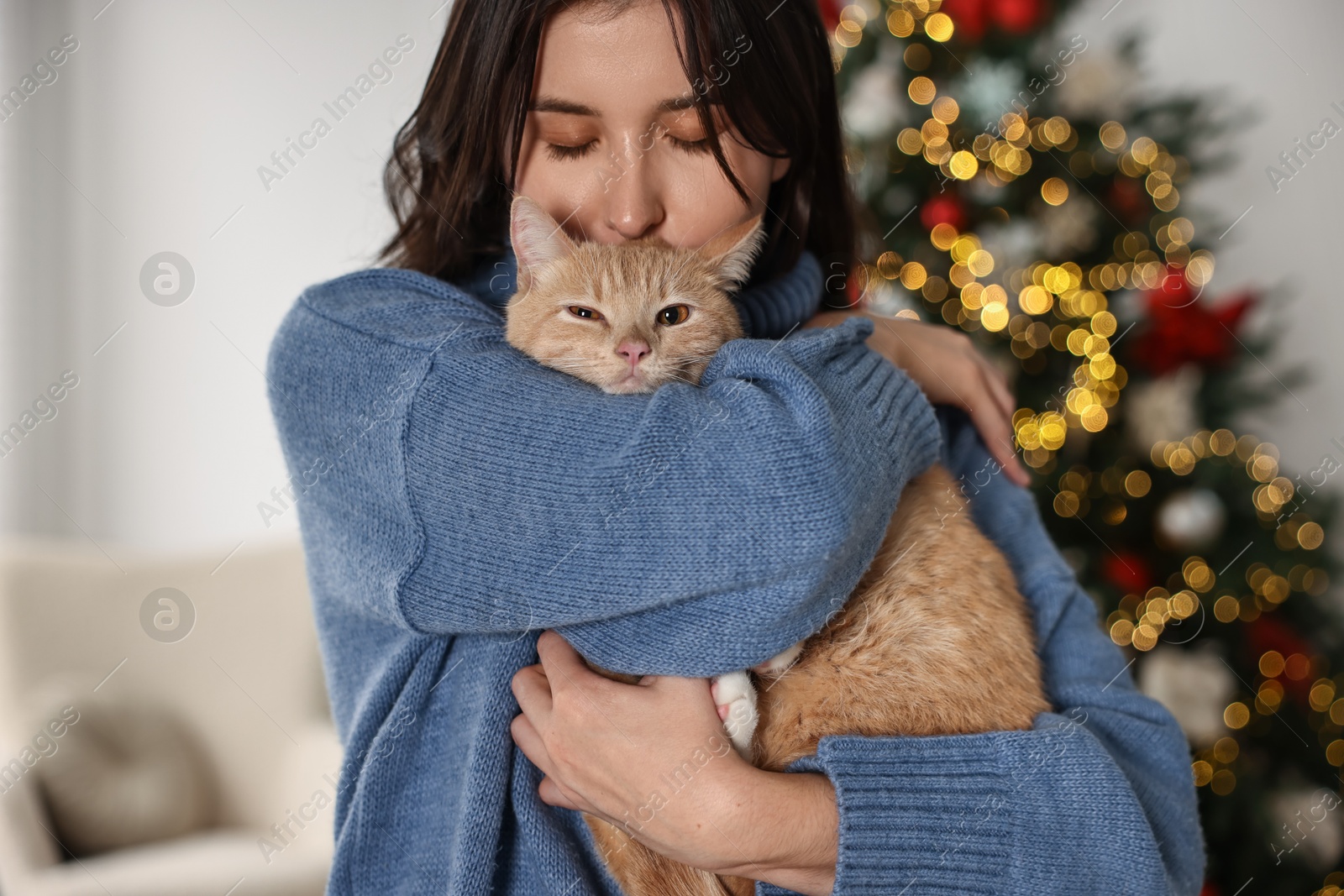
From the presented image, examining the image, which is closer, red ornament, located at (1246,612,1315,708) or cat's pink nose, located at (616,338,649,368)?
cat's pink nose, located at (616,338,649,368)

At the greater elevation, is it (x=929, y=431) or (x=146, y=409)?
(x=146, y=409)

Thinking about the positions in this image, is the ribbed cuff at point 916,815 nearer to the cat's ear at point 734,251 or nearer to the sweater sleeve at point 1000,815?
the sweater sleeve at point 1000,815

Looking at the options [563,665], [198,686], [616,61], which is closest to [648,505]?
[563,665]

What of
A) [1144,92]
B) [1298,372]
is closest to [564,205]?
[1144,92]

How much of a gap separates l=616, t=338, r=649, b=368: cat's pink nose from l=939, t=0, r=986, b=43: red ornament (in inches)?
80.1

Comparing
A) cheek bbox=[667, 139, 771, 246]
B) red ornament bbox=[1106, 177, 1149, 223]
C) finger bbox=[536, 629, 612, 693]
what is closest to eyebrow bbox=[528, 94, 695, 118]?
cheek bbox=[667, 139, 771, 246]

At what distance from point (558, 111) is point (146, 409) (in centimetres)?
289

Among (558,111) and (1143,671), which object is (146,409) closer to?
(558,111)

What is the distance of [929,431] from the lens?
49.9 inches

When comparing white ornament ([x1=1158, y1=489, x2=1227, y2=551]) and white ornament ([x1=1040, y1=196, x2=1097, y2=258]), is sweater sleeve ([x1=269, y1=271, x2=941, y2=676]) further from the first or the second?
white ornament ([x1=1158, y1=489, x2=1227, y2=551])

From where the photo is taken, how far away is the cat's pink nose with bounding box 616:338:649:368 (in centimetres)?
133

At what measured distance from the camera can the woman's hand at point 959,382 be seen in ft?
5.16

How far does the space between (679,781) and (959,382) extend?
89 centimetres

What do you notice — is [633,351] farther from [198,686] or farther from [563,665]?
[198,686]
